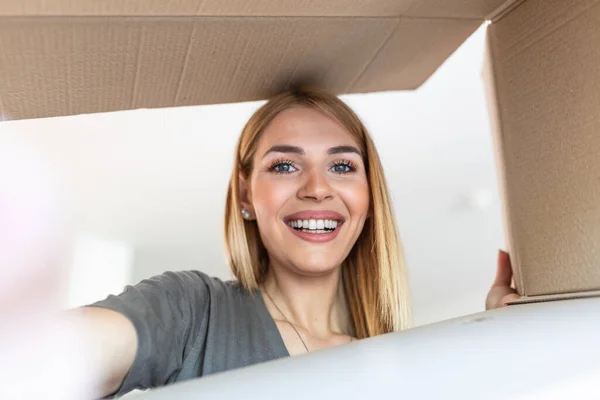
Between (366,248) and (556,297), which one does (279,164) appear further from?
(556,297)

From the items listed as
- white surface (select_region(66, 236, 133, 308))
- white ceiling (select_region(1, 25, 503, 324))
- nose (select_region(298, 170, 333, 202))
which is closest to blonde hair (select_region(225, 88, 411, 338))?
nose (select_region(298, 170, 333, 202))

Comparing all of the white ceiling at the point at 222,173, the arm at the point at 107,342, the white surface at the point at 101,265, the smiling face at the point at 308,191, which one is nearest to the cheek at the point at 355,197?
the smiling face at the point at 308,191

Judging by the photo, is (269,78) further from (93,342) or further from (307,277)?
(93,342)

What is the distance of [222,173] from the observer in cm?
243

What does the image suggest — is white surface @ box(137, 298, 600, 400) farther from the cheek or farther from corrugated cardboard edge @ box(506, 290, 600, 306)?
the cheek

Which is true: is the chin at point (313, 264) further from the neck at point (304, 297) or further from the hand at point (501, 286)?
the hand at point (501, 286)

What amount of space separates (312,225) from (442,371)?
0.49 meters

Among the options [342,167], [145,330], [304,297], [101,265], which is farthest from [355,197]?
[101,265]

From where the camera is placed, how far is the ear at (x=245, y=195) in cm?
94

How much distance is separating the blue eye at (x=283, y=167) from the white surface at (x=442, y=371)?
1.56ft

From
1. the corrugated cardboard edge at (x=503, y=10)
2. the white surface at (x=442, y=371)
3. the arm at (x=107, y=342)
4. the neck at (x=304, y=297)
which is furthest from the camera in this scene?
the neck at (x=304, y=297)

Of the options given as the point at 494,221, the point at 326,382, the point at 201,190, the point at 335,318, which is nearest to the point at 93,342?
the point at 326,382

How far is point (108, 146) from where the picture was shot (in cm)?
207

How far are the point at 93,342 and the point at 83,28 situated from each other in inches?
10.7
